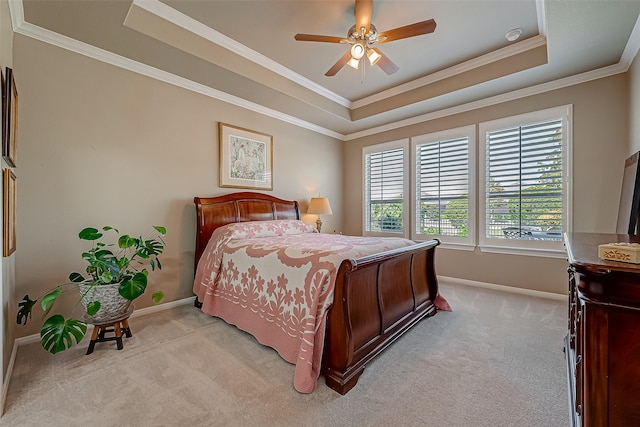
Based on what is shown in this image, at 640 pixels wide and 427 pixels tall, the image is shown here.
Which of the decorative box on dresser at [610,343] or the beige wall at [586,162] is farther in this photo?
the beige wall at [586,162]

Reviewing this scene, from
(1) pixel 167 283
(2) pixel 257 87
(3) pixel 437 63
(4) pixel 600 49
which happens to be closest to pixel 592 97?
(4) pixel 600 49

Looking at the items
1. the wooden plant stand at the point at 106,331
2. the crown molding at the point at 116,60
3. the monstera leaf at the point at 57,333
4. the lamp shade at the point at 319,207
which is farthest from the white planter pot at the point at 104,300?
the lamp shade at the point at 319,207

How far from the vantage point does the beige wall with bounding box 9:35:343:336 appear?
2.33 m

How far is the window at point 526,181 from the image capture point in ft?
10.8

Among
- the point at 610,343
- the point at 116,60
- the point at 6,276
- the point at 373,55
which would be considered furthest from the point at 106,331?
the point at 373,55

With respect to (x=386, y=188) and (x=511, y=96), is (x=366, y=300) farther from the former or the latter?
(x=511, y=96)

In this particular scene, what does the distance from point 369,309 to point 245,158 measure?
2.79 metres

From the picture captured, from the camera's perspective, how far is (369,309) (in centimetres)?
198

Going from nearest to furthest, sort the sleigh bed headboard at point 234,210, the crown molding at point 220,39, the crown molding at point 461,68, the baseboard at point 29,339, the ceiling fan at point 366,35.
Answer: the baseboard at point 29,339, the ceiling fan at point 366,35, the crown molding at point 220,39, the crown molding at point 461,68, the sleigh bed headboard at point 234,210

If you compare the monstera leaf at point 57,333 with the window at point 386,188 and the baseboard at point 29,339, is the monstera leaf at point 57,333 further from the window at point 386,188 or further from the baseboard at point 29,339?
the window at point 386,188

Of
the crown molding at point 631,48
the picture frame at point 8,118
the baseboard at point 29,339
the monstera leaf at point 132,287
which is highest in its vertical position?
the crown molding at point 631,48

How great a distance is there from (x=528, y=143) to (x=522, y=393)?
3.11 meters

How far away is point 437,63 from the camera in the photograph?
344 centimetres

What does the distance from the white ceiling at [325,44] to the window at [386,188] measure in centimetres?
98
